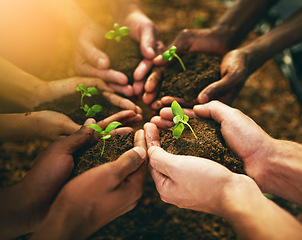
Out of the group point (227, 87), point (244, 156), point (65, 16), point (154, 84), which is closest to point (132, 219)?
point (244, 156)

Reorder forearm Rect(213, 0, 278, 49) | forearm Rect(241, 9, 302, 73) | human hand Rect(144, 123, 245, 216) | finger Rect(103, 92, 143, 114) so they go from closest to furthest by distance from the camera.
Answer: human hand Rect(144, 123, 245, 216) → finger Rect(103, 92, 143, 114) → forearm Rect(241, 9, 302, 73) → forearm Rect(213, 0, 278, 49)

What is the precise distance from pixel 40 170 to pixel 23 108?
0.99 m

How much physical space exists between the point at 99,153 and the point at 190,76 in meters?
1.14

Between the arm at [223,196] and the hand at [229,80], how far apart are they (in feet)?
2.39

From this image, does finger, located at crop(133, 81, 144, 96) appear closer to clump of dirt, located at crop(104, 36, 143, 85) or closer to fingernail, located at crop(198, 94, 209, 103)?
clump of dirt, located at crop(104, 36, 143, 85)

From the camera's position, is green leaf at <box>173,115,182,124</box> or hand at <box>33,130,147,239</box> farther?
green leaf at <box>173,115,182,124</box>

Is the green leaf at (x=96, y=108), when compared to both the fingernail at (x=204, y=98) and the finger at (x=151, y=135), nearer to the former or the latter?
the finger at (x=151, y=135)

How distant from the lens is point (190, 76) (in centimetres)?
197

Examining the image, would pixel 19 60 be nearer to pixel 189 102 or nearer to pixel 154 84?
pixel 154 84

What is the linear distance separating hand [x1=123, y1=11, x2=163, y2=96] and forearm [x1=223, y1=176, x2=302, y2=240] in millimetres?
1354

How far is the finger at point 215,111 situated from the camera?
1.65 m

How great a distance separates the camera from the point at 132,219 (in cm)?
196

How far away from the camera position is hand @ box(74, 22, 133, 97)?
207 centimetres

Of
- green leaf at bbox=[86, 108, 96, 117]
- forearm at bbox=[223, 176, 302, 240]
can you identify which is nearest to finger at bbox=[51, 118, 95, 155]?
green leaf at bbox=[86, 108, 96, 117]
